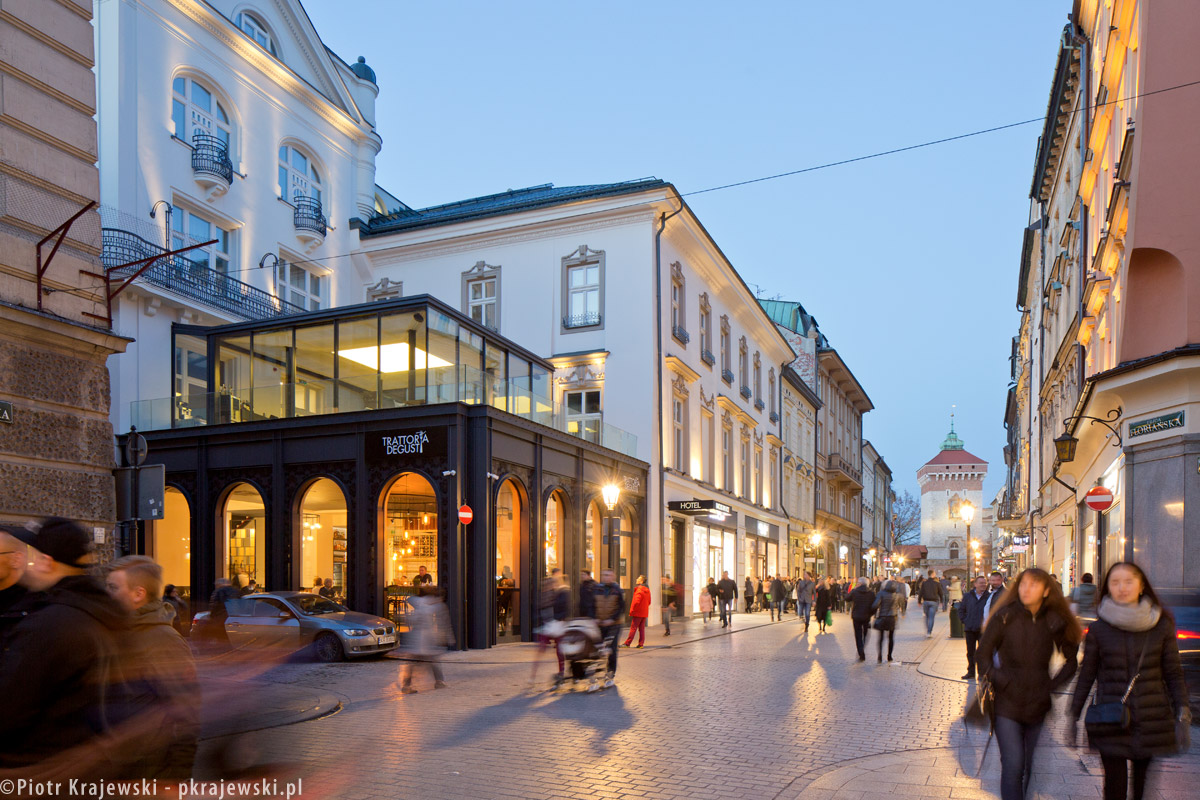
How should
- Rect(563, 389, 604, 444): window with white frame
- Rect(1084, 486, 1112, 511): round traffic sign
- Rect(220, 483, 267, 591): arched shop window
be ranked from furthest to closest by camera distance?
Rect(563, 389, 604, 444): window with white frame, Rect(220, 483, 267, 591): arched shop window, Rect(1084, 486, 1112, 511): round traffic sign

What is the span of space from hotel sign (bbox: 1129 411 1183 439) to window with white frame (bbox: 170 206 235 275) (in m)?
22.2

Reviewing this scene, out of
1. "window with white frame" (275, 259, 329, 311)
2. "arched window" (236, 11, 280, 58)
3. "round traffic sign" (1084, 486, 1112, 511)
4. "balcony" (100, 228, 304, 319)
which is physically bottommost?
"round traffic sign" (1084, 486, 1112, 511)

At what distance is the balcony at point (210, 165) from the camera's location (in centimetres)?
2662

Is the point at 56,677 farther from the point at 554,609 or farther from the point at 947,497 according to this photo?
the point at 947,497

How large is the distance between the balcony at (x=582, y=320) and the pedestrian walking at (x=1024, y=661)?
24.1 meters

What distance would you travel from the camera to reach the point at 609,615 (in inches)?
A: 575

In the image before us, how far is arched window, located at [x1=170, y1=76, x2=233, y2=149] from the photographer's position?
87.5ft

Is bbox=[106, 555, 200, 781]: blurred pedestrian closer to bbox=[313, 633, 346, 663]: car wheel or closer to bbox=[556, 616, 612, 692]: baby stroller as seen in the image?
bbox=[556, 616, 612, 692]: baby stroller

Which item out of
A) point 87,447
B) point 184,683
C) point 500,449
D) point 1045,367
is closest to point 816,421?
point 1045,367

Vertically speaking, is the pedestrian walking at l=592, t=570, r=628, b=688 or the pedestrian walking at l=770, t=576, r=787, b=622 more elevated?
the pedestrian walking at l=592, t=570, r=628, b=688

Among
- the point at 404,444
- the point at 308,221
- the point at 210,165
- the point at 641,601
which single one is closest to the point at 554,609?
the point at 641,601

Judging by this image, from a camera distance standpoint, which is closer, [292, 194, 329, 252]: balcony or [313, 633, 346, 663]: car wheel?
[313, 633, 346, 663]: car wheel

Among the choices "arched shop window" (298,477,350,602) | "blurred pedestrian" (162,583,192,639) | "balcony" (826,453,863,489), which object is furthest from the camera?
"balcony" (826,453,863,489)

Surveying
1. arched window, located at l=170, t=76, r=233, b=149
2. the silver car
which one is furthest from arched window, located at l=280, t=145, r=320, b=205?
the silver car
